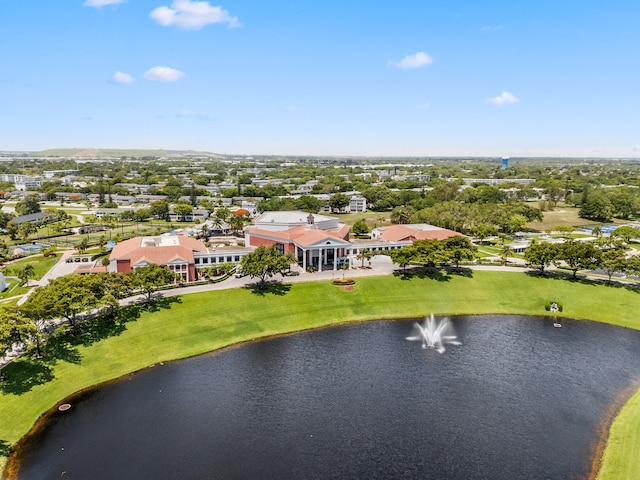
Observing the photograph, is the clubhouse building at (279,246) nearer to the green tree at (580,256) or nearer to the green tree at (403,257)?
the green tree at (403,257)

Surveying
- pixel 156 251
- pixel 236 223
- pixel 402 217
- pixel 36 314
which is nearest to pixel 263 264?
pixel 156 251

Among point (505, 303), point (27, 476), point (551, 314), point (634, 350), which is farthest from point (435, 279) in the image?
point (27, 476)

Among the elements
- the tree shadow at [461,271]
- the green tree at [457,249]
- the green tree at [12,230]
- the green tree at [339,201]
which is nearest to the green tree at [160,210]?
the green tree at [12,230]

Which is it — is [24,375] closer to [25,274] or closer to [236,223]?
[25,274]

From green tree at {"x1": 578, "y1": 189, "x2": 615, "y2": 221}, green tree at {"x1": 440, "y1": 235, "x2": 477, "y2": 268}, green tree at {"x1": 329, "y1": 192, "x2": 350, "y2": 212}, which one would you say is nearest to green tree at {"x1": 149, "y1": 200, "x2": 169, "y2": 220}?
green tree at {"x1": 329, "y1": 192, "x2": 350, "y2": 212}

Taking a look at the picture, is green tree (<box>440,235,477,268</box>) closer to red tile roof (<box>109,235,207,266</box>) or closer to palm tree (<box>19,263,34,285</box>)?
red tile roof (<box>109,235,207,266</box>)
